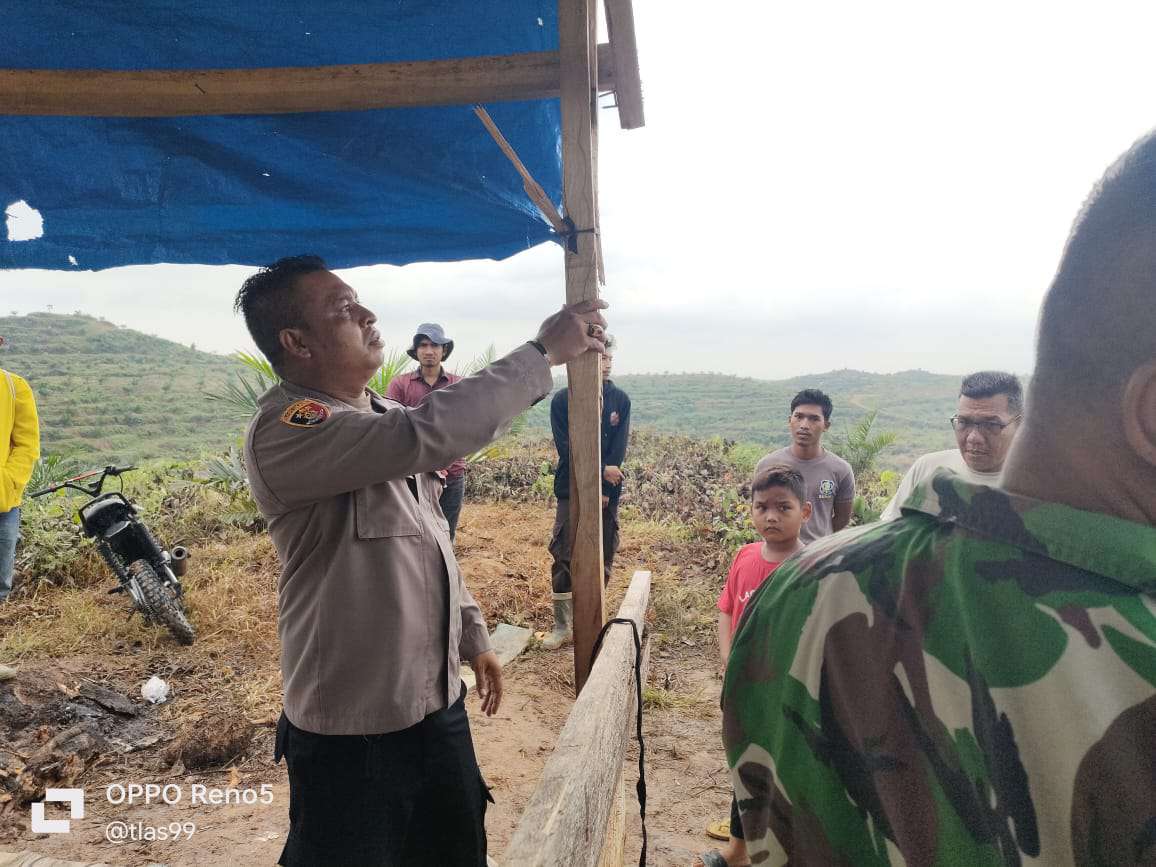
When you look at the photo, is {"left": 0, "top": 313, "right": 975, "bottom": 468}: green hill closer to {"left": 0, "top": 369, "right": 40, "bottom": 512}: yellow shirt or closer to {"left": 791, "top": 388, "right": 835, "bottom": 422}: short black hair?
{"left": 791, "top": 388, "right": 835, "bottom": 422}: short black hair

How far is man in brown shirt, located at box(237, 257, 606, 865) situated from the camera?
1372 mm

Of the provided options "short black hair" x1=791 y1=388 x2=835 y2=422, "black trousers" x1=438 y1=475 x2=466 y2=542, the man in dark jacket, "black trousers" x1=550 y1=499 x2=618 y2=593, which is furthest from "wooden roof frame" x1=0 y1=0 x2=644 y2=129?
"black trousers" x1=438 y1=475 x2=466 y2=542

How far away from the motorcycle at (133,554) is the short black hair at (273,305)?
12.1ft

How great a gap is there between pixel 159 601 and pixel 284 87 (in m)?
3.92

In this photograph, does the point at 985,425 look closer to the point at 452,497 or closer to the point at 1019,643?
the point at 1019,643

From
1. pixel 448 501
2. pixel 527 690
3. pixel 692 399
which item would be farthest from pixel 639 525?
pixel 692 399

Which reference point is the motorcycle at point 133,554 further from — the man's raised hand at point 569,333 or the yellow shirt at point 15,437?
the man's raised hand at point 569,333

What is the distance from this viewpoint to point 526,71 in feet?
6.18

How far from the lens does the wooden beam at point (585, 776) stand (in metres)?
1.24

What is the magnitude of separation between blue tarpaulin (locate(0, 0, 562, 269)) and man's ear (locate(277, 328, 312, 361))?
0.93 m

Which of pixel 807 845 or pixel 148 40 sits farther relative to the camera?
pixel 148 40

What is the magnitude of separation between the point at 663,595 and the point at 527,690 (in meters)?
1.91

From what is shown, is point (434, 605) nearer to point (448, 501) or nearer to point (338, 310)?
point (338, 310)

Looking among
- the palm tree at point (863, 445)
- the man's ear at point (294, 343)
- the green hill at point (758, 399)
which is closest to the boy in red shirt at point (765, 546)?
the man's ear at point (294, 343)
